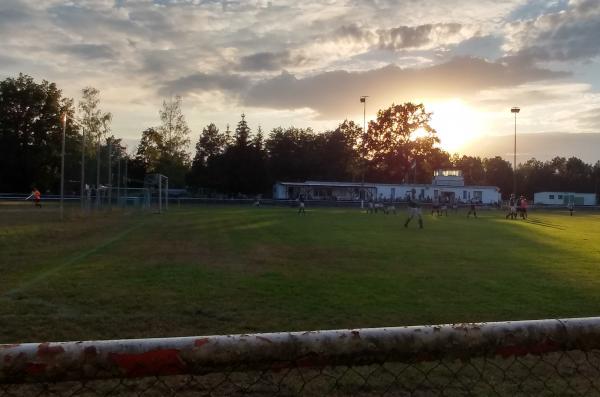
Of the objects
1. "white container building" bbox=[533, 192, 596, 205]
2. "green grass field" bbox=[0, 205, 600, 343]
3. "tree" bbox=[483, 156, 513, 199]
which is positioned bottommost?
"green grass field" bbox=[0, 205, 600, 343]

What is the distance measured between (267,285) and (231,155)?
71.4m

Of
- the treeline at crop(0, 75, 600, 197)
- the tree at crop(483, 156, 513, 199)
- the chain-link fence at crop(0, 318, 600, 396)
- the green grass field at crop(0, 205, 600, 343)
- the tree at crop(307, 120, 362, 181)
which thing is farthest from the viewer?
the tree at crop(483, 156, 513, 199)

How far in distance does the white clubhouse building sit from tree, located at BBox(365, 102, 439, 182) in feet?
39.5

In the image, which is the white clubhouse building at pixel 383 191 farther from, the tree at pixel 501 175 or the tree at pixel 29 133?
the tree at pixel 501 175

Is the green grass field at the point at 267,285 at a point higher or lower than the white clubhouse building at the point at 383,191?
lower

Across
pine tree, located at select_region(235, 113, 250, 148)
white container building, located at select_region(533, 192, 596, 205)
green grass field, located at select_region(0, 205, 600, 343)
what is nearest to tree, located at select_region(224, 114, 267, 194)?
pine tree, located at select_region(235, 113, 250, 148)

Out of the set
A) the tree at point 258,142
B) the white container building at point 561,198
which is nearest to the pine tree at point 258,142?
the tree at point 258,142

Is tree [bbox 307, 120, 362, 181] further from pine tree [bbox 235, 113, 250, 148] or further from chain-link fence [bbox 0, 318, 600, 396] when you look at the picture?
chain-link fence [bbox 0, 318, 600, 396]

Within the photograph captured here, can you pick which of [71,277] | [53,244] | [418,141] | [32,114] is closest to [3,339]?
[71,277]

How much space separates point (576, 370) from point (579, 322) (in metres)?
2.98

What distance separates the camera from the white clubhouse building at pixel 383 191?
85.0 meters

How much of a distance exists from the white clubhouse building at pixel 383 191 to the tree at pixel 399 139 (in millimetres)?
12051

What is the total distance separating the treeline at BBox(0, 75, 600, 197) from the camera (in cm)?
7475

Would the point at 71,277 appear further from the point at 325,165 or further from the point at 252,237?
the point at 325,165
